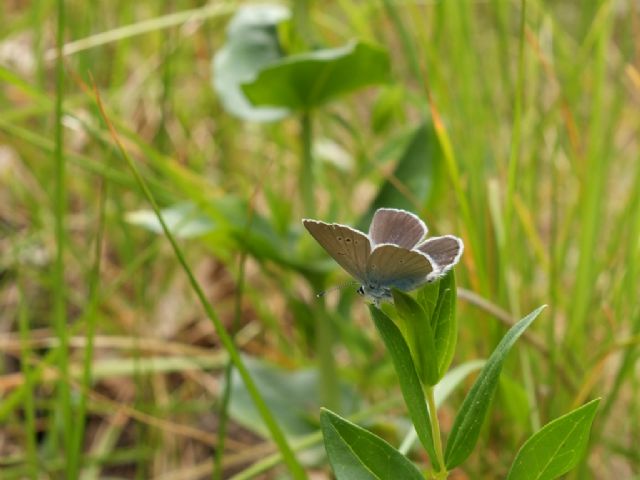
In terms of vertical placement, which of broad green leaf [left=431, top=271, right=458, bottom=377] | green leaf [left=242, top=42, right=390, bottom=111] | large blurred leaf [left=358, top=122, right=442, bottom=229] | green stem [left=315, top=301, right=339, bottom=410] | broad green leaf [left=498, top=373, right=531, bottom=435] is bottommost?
green stem [left=315, top=301, right=339, bottom=410]

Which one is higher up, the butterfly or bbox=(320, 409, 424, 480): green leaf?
the butterfly

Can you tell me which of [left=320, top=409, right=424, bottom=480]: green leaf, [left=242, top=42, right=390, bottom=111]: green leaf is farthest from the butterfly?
[left=242, top=42, right=390, bottom=111]: green leaf

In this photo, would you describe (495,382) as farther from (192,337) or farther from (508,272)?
(192,337)

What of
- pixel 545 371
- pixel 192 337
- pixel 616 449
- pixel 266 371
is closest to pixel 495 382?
pixel 616 449

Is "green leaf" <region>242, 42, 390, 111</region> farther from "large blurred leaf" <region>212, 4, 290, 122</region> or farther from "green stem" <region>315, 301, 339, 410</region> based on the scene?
"green stem" <region>315, 301, 339, 410</region>

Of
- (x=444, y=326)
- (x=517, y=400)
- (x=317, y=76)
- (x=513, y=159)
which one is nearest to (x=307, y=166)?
(x=317, y=76)

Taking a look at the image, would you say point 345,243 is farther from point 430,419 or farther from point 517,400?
point 517,400

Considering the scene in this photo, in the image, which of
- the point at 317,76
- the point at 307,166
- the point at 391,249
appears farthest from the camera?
the point at 307,166

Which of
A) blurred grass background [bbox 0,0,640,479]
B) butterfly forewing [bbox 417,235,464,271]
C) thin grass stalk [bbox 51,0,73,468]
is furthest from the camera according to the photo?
blurred grass background [bbox 0,0,640,479]
